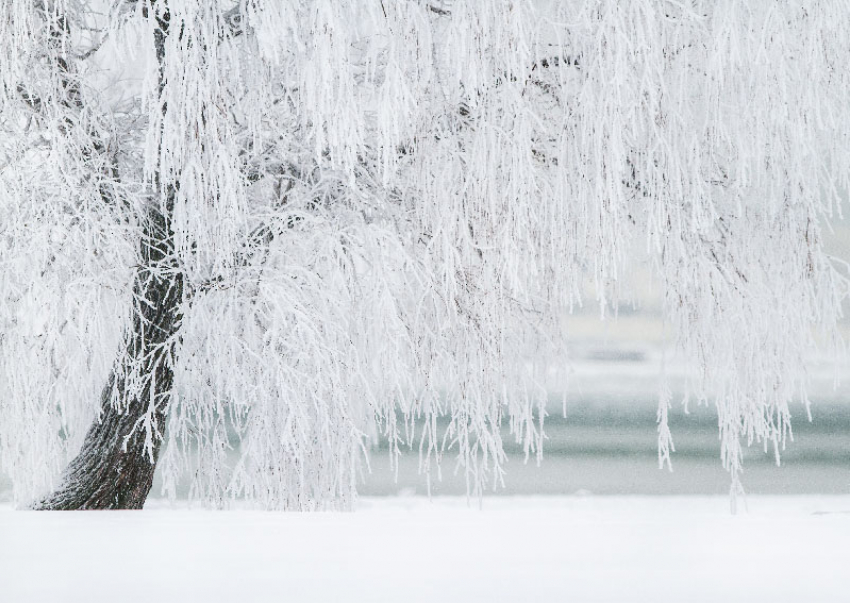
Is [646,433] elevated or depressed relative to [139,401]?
depressed

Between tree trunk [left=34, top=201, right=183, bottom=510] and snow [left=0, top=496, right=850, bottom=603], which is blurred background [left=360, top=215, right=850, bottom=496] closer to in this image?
tree trunk [left=34, top=201, right=183, bottom=510]

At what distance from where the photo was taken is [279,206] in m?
3.62

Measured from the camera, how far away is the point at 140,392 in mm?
3264

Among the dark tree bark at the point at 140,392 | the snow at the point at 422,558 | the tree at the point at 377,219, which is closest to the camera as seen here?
the snow at the point at 422,558

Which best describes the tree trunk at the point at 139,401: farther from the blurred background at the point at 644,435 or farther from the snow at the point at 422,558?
the snow at the point at 422,558

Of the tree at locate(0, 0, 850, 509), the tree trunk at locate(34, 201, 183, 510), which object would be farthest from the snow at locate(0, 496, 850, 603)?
the tree trunk at locate(34, 201, 183, 510)

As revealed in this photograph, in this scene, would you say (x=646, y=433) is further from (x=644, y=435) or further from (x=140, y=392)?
(x=140, y=392)

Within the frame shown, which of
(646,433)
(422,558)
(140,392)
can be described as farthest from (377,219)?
(422,558)

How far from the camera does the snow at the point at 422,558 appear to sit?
4.81 ft

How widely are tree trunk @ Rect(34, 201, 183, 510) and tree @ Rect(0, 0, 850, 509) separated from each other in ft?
0.05

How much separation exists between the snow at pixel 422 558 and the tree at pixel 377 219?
124 centimetres

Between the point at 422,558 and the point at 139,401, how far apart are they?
2166mm

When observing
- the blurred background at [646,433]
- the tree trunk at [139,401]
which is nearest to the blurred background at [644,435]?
the blurred background at [646,433]

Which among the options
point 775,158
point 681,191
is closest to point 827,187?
point 775,158
